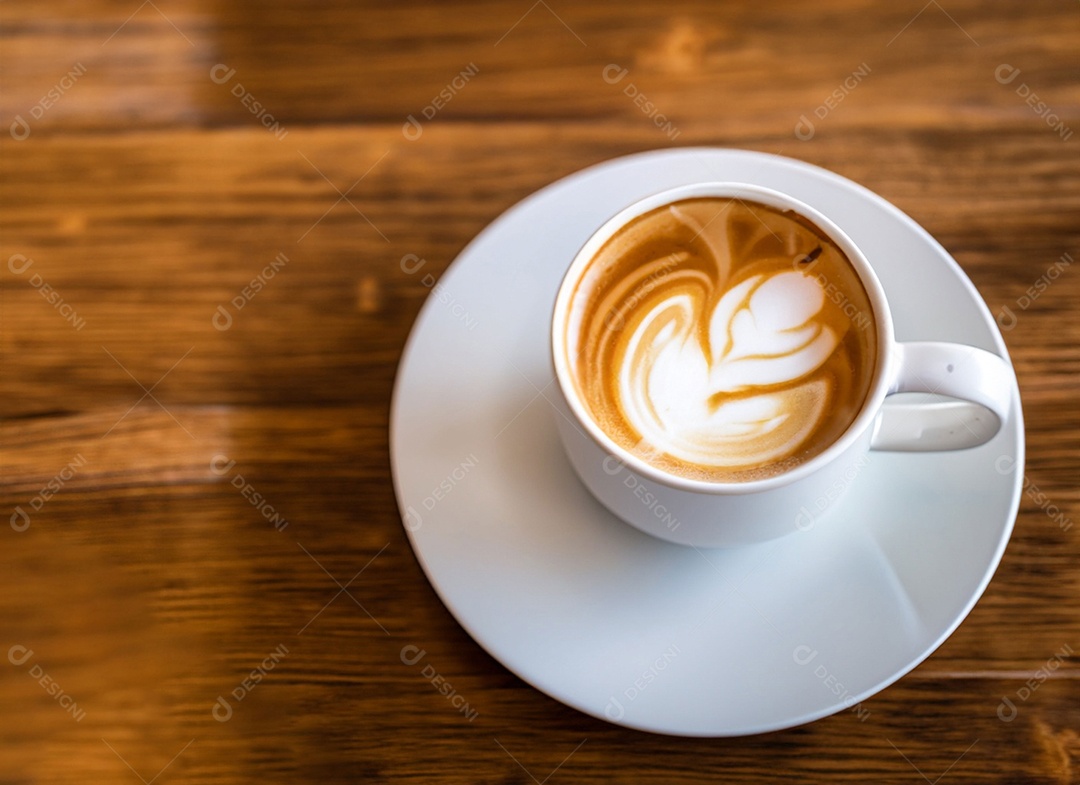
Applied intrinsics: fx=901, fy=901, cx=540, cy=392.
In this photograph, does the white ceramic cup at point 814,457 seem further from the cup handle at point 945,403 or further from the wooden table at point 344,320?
the wooden table at point 344,320

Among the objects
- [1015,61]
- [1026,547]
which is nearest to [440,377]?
[1026,547]

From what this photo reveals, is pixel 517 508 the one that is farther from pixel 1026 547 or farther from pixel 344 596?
pixel 1026 547

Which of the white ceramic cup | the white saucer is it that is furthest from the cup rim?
the white saucer

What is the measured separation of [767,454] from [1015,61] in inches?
29.6

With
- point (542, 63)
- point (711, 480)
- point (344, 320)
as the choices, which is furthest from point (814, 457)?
point (542, 63)

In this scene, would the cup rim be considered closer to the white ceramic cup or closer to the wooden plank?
the white ceramic cup

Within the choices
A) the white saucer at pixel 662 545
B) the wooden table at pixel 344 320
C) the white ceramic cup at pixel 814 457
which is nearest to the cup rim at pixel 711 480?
the white ceramic cup at pixel 814 457

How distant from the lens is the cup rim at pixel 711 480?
782 mm

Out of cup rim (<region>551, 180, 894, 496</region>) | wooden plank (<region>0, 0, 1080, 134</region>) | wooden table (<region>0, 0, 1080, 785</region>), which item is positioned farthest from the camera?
wooden plank (<region>0, 0, 1080, 134</region>)

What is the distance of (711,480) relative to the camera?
0.83m

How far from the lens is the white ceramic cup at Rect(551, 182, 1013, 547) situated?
79 cm

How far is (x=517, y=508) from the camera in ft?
3.03

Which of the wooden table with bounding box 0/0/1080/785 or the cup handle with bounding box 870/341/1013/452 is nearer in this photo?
the cup handle with bounding box 870/341/1013/452

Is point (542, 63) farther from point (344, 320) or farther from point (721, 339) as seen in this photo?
point (721, 339)
